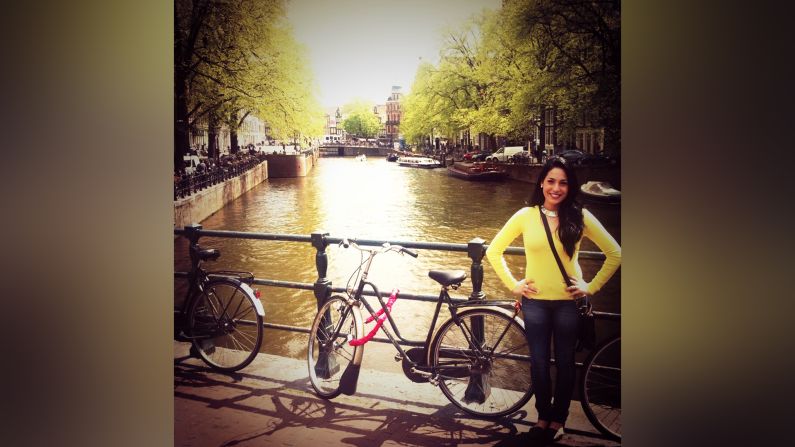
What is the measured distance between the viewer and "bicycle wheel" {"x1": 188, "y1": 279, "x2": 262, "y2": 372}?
3779mm

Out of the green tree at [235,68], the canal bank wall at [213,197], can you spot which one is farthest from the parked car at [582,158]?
the canal bank wall at [213,197]

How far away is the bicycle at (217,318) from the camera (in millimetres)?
3785

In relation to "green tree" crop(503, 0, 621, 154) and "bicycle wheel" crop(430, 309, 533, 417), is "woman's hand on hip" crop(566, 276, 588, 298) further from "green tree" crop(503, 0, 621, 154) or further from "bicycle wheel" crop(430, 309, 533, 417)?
"green tree" crop(503, 0, 621, 154)

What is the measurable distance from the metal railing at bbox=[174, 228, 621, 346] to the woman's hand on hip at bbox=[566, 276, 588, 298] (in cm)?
11

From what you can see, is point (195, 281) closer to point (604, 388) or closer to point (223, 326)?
point (223, 326)

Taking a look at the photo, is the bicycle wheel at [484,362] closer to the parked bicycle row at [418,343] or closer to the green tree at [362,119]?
the parked bicycle row at [418,343]

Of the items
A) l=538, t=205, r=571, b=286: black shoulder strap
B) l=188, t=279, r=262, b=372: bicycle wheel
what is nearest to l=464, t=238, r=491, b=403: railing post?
l=538, t=205, r=571, b=286: black shoulder strap
